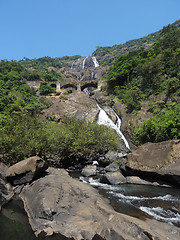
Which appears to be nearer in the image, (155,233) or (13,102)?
(155,233)

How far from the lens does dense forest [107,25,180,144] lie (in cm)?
1700

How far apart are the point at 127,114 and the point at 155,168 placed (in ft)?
70.3

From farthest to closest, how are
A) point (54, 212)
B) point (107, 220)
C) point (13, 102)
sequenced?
point (13, 102) < point (54, 212) < point (107, 220)

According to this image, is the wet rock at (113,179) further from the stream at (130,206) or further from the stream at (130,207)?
the stream at (130,207)

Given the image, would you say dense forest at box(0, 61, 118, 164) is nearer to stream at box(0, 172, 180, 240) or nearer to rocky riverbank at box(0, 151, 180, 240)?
rocky riverbank at box(0, 151, 180, 240)

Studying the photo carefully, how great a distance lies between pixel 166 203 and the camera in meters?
9.18

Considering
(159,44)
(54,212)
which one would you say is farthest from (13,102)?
(159,44)

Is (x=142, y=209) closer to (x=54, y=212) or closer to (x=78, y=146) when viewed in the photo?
(x=54, y=212)

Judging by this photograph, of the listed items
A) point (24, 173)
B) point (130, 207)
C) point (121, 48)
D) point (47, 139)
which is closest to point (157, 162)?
point (130, 207)

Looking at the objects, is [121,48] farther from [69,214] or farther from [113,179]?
[69,214]

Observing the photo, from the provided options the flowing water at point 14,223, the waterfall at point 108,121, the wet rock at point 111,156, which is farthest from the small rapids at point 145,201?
the waterfall at point 108,121

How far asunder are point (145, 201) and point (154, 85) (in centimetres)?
3068

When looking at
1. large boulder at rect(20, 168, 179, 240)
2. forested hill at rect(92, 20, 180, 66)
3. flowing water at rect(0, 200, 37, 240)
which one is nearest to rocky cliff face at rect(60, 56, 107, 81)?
forested hill at rect(92, 20, 180, 66)

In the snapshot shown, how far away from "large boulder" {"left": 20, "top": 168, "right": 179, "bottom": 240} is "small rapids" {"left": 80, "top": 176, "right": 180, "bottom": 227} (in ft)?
4.13
